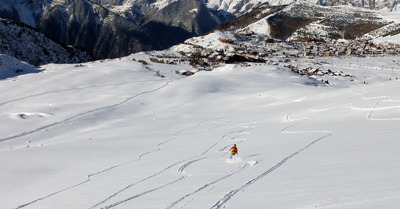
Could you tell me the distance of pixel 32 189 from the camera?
9133 mm

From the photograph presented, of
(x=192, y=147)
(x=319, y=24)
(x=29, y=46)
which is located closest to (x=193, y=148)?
(x=192, y=147)

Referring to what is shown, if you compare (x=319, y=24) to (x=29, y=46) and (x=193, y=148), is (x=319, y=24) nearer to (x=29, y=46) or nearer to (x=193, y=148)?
(x=29, y=46)

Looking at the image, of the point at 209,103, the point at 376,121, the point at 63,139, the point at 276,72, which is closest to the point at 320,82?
the point at 276,72

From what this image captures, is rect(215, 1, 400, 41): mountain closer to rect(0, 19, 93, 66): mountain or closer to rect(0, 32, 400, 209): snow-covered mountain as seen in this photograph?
rect(0, 19, 93, 66): mountain

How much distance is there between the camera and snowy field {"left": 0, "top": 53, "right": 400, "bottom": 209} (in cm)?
678

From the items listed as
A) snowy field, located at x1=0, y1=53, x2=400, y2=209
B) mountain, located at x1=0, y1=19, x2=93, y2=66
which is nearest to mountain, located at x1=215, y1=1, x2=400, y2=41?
mountain, located at x1=0, y1=19, x2=93, y2=66

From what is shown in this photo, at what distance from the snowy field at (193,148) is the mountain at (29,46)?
4557 centimetres

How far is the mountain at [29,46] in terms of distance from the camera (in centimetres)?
6838

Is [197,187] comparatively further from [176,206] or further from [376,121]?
[376,121]

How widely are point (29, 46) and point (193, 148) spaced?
70.0 m

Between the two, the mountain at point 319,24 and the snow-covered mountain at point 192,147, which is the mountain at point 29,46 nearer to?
the snow-covered mountain at point 192,147

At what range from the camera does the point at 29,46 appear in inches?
2805

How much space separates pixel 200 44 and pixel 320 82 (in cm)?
5051

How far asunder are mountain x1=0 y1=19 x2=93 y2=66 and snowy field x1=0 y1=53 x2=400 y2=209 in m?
45.6
